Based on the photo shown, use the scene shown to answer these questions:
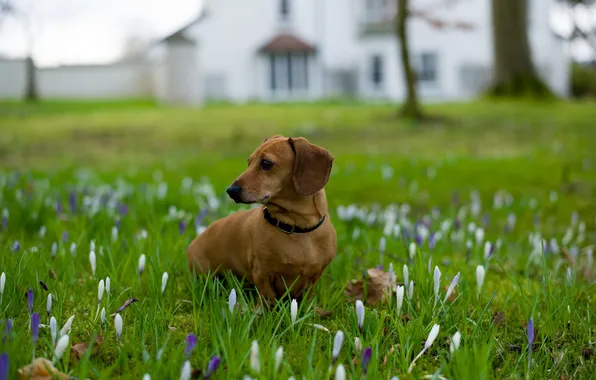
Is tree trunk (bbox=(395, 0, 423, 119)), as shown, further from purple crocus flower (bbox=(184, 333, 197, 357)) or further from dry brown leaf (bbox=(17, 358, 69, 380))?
dry brown leaf (bbox=(17, 358, 69, 380))

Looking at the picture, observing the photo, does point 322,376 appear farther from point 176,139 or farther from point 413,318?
point 176,139

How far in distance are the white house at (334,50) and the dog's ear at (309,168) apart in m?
38.6

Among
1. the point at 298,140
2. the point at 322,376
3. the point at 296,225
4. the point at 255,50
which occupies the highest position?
the point at 255,50

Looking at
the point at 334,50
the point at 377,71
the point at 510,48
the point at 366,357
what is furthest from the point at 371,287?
the point at 377,71

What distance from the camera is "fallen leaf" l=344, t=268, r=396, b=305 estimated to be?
3803mm

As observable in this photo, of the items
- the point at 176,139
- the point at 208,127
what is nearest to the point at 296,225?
the point at 176,139

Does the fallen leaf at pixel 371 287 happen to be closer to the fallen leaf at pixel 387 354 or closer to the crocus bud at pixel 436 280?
the crocus bud at pixel 436 280

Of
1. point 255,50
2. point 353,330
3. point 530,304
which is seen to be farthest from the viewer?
point 255,50

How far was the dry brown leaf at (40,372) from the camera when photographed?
254cm

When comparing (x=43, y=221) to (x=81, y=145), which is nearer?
(x=43, y=221)

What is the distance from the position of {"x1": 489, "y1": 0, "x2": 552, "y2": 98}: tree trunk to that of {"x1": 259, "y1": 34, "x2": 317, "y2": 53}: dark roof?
18.9 m

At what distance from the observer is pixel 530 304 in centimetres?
355

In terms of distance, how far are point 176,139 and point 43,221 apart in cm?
991

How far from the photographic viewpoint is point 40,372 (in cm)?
259
